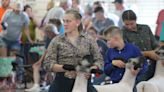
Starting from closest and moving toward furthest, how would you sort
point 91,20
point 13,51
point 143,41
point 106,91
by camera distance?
point 106,91, point 143,41, point 13,51, point 91,20

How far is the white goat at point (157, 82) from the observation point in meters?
4.28

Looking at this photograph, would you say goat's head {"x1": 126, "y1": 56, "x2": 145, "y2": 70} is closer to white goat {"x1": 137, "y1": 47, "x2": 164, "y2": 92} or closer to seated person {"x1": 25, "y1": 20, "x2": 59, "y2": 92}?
white goat {"x1": 137, "y1": 47, "x2": 164, "y2": 92}

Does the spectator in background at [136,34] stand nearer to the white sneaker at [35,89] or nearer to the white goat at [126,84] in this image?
the white goat at [126,84]

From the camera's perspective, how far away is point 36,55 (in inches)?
358

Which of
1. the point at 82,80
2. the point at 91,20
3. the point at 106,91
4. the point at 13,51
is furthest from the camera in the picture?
the point at 91,20

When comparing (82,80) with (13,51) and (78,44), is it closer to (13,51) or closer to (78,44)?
(78,44)

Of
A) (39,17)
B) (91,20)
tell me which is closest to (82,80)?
(91,20)

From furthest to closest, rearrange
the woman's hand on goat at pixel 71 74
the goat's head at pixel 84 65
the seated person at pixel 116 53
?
the seated person at pixel 116 53, the woman's hand on goat at pixel 71 74, the goat's head at pixel 84 65

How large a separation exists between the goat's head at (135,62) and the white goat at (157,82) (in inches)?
6.1

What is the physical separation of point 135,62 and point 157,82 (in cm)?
26

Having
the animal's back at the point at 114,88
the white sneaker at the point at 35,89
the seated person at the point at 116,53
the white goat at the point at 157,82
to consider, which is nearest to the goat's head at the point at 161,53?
the white goat at the point at 157,82

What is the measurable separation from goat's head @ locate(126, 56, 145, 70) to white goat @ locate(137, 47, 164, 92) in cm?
15

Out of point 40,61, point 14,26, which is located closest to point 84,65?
point 40,61

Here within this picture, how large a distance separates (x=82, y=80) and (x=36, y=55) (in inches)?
207
